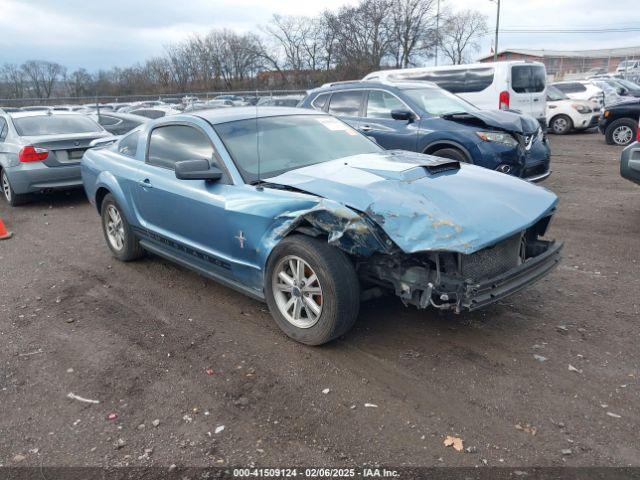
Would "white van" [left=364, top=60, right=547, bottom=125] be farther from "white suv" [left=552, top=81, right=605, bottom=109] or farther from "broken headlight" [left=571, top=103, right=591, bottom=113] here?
"white suv" [left=552, top=81, right=605, bottom=109]

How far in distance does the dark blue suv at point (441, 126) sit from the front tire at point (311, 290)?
14.7ft

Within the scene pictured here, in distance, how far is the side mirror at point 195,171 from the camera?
3.98m

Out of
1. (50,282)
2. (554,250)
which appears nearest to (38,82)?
(50,282)

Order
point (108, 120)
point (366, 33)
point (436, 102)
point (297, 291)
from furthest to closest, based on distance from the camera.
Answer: point (366, 33) → point (108, 120) → point (436, 102) → point (297, 291)

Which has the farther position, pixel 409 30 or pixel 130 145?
pixel 409 30

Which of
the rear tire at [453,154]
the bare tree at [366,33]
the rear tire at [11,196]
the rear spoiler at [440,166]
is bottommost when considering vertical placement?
the rear tire at [11,196]

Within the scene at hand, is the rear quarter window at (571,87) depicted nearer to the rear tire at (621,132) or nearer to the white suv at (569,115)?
the white suv at (569,115)

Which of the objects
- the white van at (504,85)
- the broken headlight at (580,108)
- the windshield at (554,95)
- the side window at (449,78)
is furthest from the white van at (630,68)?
the side window at (449,78)

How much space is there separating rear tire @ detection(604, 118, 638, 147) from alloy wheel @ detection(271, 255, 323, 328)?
1278cm

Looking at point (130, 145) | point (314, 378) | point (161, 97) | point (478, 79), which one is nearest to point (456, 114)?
point (130, 145)

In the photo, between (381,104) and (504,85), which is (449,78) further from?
(381,104)

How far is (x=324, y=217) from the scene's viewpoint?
133 inches

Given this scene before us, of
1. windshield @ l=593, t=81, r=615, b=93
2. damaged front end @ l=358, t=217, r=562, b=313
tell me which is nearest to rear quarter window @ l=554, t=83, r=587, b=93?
windshield @ l=593, t=81, r=615, b=93

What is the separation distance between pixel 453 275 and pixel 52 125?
8.52 metres
